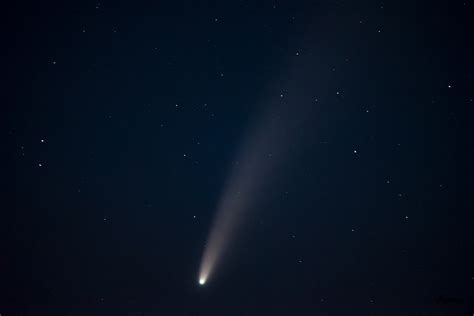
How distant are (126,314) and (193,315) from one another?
4.59ft

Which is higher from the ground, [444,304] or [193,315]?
[193,315]

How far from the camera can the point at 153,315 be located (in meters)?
9.90

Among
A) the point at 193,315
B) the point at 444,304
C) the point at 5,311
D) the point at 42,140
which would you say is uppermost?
the point at 42,140

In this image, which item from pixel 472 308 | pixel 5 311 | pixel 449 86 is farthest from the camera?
pixel 472 308

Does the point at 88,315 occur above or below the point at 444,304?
above

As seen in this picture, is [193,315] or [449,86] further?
[193,315]

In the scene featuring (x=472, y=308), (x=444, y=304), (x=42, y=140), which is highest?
(x=42, y=140)

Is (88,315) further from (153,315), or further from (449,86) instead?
(449,86)

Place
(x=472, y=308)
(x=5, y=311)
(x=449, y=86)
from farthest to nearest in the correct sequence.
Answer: (x=472, y=308) < (x=5, y=311) < (x=449, y=86)

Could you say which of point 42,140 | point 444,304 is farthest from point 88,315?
point 444,304

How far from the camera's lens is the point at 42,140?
26.1 ft

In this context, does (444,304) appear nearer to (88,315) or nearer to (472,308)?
(472,308)

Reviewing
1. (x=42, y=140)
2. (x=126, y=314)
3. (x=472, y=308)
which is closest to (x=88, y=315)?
(x=126, y=314)

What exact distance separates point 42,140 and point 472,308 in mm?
9296
